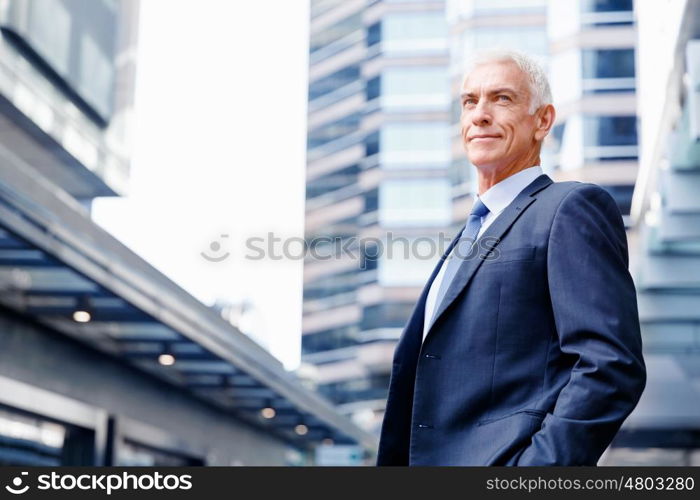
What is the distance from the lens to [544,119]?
2.06m

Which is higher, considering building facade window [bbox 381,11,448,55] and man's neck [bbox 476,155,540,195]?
building facade window [bbox 381,11,448,55]

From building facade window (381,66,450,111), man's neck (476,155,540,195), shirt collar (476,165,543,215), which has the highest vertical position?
building facade window (381,66,450,111)

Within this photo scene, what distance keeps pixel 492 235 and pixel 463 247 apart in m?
0.11

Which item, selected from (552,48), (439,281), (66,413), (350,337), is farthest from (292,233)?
(439,281)

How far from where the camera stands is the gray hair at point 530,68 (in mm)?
2033

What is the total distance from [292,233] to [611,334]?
807 inches

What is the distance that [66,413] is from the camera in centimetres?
1072

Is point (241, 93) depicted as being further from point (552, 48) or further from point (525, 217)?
point (525, 217)

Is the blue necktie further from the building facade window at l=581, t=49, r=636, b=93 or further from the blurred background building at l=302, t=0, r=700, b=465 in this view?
the building facade window at l=581, t=49, r=636, b=93

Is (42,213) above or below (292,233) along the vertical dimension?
below

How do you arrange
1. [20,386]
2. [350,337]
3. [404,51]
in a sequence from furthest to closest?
[350,337] < [404,51] < [20,386]

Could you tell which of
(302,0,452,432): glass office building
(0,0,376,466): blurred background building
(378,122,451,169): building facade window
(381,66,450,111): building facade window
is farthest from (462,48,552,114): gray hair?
(378,122,451,169): building facade window

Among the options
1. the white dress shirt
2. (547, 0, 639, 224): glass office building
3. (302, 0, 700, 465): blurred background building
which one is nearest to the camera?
the white dress shirt

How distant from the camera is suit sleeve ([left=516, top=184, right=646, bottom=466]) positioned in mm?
1658
